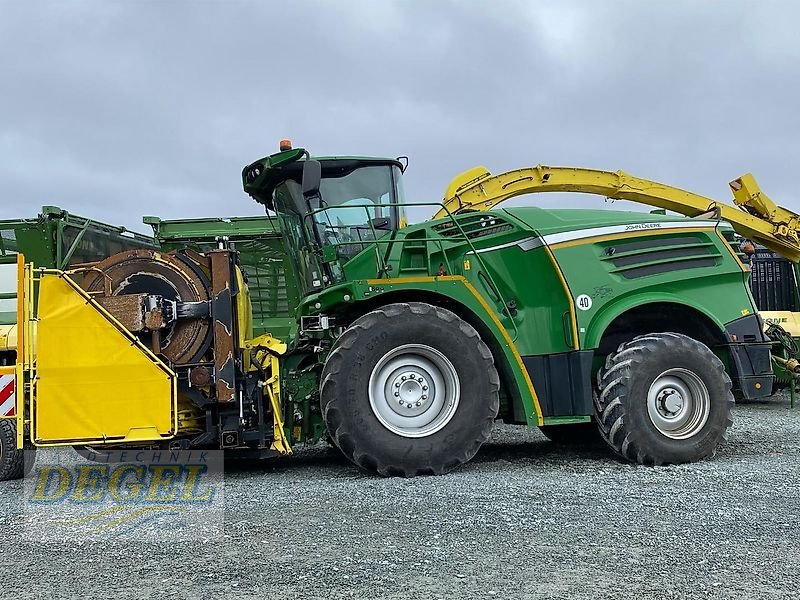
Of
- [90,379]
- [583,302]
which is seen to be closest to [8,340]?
[90,379]

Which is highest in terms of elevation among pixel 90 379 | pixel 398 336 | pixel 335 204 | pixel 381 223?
pixel 335 204

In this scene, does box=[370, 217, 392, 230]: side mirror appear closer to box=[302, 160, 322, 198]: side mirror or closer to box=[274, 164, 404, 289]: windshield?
box=[274, 164, 404, 289]: windshield

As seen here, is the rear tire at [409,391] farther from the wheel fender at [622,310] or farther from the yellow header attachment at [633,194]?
the yellow header attachment at [633,194]

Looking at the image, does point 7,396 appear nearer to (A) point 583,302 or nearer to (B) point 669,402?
(A) point 583,302

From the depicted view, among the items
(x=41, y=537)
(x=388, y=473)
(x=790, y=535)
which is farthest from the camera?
(x=388, y=473)

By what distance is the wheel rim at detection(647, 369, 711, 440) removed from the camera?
595 cm

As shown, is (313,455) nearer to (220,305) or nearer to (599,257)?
(220,305)

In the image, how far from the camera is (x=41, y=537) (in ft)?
13.5

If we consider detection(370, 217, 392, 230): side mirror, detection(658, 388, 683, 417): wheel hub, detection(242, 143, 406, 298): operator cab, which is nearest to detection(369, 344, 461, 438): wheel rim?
detection(242, 143, 406, 298): operator cab

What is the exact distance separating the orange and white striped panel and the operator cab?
252cm

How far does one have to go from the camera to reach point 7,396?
19.7 feet

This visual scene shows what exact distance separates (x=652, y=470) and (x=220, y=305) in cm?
343

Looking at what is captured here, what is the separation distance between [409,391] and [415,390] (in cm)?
5

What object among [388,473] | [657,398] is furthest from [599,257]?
[388,473]
